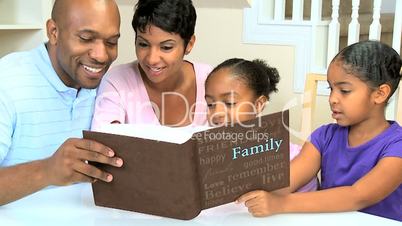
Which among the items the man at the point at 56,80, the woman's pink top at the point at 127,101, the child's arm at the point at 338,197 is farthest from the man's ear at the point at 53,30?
the child's arm at the point at 338,197

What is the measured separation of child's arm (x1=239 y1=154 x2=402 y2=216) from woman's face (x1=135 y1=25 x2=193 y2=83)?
59cm

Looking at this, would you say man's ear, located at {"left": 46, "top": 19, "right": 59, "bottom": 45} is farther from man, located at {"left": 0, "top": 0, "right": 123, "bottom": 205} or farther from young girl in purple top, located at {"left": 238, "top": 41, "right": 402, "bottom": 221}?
young girl in purple top, located at {"left": 238, "top": 41, "right": 402, "bottom": 221}

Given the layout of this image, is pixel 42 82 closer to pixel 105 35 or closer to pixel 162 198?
pixel 105 35

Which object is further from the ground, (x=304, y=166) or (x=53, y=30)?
(x=53, y=30)

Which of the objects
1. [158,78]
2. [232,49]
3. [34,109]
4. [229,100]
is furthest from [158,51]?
[232,49]

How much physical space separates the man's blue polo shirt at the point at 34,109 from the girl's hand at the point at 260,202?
1.92 feet

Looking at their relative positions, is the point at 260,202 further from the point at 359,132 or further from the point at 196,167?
the point at 359,132

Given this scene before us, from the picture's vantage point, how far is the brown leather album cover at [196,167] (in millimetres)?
929

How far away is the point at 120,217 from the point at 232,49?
5.25ft

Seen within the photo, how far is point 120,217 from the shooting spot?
1036 millimetres

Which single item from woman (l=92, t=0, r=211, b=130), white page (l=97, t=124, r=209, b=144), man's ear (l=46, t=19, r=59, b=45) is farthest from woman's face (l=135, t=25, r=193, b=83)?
white page (l=97, t=124, r=209, b=144)

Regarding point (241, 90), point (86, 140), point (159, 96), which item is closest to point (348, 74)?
point (241, 90)

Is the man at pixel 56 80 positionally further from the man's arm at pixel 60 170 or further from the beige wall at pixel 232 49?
the beige wall at pixel 232 49

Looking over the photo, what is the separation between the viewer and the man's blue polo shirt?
125 centimetres
